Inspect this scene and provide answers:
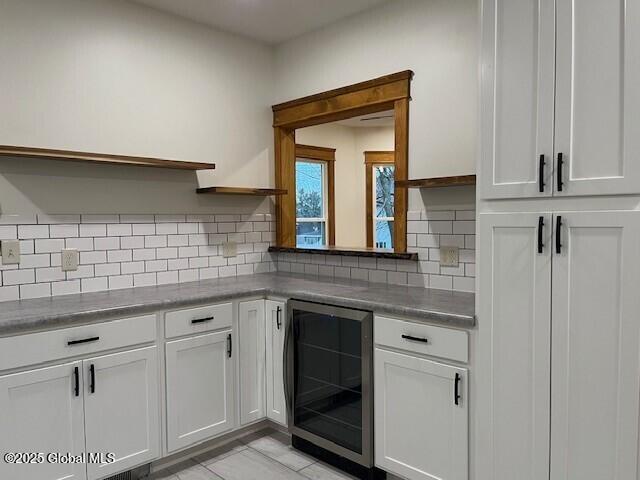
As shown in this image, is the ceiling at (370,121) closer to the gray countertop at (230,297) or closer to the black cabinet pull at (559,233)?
the gray countertop at (230,297)

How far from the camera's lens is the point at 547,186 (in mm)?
1743

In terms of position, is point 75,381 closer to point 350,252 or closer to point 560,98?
point 350,252

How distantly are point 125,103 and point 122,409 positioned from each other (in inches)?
66.1

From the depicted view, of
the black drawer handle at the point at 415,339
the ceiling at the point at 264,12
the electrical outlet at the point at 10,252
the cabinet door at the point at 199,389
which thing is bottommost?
the cabinet door at the point at 199,389

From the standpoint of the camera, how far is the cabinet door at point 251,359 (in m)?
2.76

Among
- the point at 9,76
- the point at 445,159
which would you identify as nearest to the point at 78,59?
the point at 9,76

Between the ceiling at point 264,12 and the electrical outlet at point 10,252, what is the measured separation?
1536 mm

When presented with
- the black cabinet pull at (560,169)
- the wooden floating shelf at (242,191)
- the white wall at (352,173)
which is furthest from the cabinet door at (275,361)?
the white wall at (352,173)

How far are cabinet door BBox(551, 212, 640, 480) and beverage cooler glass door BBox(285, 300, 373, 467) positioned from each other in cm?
85

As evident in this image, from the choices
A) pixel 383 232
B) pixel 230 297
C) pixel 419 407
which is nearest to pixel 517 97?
pixel 419 407

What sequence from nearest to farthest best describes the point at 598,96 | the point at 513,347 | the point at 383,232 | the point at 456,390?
the point at 598,96, the point at 513,347, the point at 456,390, the point at 383,232

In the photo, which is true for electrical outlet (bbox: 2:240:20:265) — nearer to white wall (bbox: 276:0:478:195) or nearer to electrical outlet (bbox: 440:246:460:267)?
white wall (bbox: 276:0:478:195)

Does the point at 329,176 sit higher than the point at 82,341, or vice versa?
the point at 329,176

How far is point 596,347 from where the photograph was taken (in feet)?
5.44
